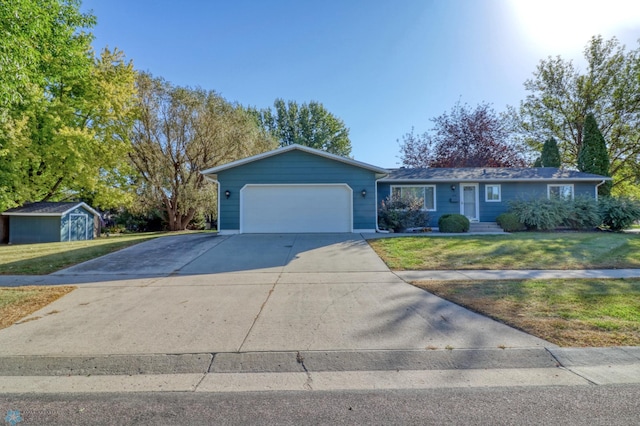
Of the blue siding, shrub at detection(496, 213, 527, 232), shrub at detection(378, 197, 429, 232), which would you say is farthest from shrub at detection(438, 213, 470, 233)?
the blue siding

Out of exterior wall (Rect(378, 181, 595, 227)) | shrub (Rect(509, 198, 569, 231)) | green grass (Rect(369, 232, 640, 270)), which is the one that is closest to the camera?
green grass (Rect(369, 232, 640, 270))

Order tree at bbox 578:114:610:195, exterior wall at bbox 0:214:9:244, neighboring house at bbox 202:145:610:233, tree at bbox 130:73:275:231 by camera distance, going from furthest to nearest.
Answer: tree at bbox 130:73:275:231, tree at bbox 578:114:610:195, exterior wall at bbox 0:214:9:244, neighboring house at bbox 202:145:610:233

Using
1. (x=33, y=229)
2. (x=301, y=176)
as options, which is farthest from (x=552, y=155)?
(x=33, y=229)

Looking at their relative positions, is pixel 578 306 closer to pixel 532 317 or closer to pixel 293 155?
pixel 532 317

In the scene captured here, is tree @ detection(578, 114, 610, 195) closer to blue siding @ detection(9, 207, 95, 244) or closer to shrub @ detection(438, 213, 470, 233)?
shrub @ detection(438, 213, 470, 233)

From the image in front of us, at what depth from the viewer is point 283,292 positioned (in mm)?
6145

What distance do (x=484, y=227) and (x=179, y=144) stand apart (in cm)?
2039

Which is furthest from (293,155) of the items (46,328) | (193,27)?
(46,328)

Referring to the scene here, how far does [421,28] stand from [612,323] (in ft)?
39.5

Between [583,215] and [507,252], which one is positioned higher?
[583,215]

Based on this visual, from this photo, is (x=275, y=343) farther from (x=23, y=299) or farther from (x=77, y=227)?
(x=77, y=227)

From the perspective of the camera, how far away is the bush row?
14623 millimetres

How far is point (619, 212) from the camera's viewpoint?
14898 mm

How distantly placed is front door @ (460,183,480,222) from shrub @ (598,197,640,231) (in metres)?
5.24
